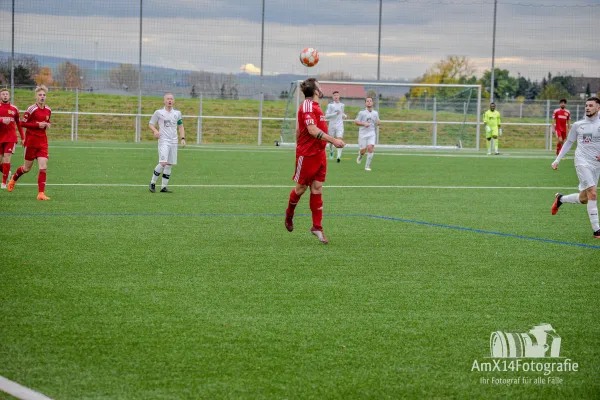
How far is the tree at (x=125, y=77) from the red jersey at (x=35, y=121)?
82.2 feet

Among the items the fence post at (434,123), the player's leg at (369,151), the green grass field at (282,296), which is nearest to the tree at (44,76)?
the fence post at (434,123)

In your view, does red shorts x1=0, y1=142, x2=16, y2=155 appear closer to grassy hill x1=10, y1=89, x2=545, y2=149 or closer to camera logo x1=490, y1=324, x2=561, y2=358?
camera logo x1=490, y1=324, x2=561, y2=358

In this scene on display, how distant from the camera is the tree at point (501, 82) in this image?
41.4m

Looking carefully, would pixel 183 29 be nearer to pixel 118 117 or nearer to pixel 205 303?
pixel 118 117

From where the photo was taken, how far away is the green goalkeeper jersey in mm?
32594

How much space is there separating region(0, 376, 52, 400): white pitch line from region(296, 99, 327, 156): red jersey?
5.90 m

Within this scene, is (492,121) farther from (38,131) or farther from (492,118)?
(38,131)

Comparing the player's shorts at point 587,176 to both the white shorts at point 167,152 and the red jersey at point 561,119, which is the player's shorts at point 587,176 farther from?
the red jersey at point 561,119

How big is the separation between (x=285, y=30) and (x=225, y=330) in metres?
36.0

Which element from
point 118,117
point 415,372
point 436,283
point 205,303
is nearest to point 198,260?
point 205,303

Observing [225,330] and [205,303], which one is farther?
[205,303]

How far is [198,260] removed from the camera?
8.20 metres

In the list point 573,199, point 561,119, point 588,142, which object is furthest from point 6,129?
point 561,119

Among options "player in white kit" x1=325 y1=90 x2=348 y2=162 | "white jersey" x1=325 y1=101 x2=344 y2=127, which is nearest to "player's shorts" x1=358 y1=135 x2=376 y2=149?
"player in white kit" x1=325 y1=90 x2=348 y2=162
